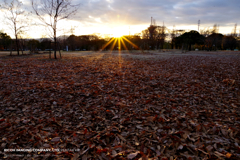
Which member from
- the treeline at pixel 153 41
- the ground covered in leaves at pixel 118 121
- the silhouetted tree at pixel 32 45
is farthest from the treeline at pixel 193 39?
the ground covered in leaves at pixel 118 121

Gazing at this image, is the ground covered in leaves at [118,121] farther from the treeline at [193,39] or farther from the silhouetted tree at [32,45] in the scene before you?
the treeline at [193,39]

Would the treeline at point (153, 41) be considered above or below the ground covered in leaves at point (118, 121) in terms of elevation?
above

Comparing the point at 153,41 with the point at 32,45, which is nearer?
the point at 32,45

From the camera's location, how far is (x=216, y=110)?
4.19m

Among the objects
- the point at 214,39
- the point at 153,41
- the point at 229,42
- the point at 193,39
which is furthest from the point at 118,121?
the point at 229,42

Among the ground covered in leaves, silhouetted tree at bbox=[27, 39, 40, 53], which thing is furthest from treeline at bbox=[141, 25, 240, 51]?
the ground covered in leaves

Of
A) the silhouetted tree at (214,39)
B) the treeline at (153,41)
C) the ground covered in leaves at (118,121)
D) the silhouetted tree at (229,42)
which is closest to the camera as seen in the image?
the ground covered in leaves at (118,121)

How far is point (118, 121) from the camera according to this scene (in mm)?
3641

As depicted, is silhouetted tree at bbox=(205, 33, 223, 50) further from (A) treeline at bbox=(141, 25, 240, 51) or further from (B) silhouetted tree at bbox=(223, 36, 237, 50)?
(B) silhouetted tree at bbox=(223, 36, 237, 50)

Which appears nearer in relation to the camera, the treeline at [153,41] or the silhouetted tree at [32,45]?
the silhouetted tree at [32,45]

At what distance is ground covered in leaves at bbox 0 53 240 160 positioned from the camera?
105 inches

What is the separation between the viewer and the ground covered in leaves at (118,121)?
8.75ft

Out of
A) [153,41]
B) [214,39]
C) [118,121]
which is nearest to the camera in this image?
[118,121]

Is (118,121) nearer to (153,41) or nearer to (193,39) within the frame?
(153,41)
